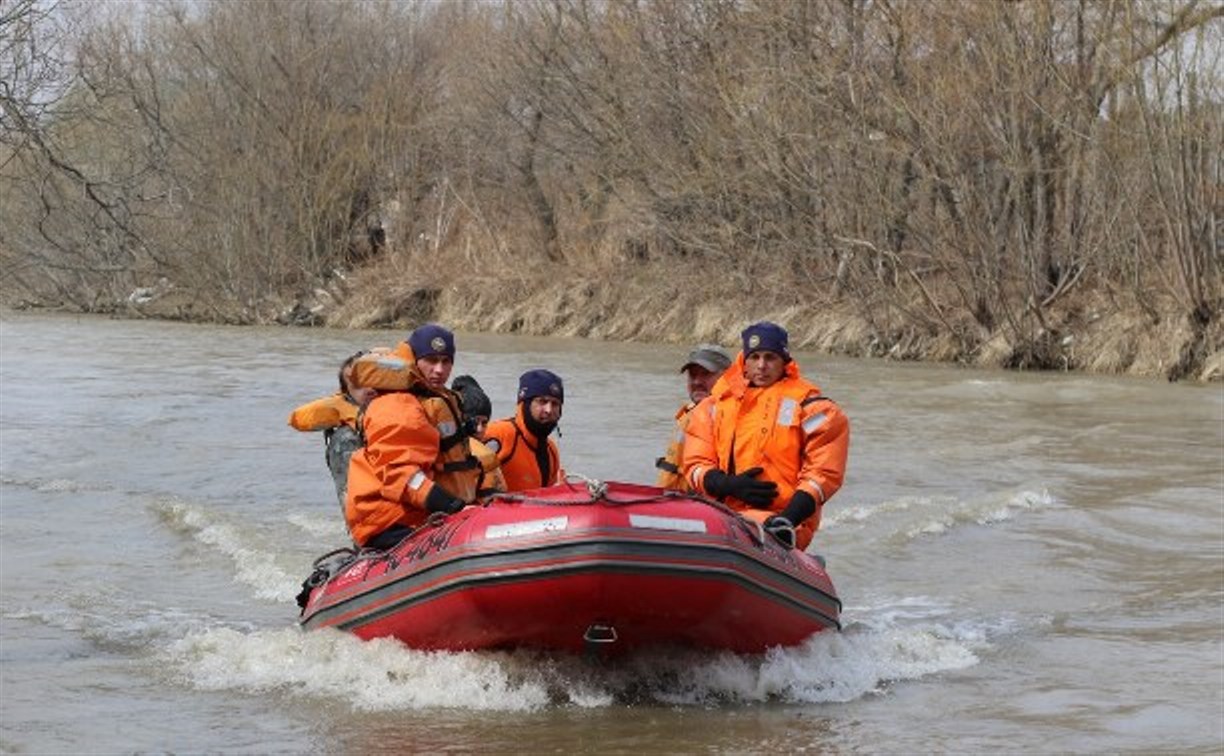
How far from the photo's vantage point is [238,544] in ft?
38.2

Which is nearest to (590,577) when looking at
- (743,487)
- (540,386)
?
(743,487)

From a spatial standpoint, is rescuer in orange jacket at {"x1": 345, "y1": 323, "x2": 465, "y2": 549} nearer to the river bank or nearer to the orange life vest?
the orange life vest

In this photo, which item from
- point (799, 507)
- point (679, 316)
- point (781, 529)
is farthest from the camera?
point (679, 316)

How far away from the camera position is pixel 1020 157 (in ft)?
76.4

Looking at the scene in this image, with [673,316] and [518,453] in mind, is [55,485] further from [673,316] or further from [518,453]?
[673,316]

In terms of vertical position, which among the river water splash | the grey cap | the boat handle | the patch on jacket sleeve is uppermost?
the grey cap

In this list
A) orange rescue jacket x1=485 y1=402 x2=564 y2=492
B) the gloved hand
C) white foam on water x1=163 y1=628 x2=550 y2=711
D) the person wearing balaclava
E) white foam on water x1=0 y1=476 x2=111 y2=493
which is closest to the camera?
white foam on water x1=163 y1=628 x2=550 y2=711

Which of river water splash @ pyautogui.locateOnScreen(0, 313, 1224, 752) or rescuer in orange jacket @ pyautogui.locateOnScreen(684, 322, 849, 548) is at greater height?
rescuer in orange jacket @ pyautogui.locateOnScreen(684, 322, 849, 548)

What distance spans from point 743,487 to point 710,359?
1123 millimetres

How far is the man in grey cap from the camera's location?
8414 millimetres

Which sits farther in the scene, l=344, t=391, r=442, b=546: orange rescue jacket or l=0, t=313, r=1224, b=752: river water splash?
l=344, t=391, r=442, b=546: orange rescue jacket

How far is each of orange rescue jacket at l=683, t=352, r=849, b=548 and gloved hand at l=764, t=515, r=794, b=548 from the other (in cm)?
22

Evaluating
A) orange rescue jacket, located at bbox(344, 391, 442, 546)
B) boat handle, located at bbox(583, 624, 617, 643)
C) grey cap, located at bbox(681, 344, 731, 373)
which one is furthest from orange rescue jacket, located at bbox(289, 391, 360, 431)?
boat handle, located at bbox(583, 624, 617, 643)

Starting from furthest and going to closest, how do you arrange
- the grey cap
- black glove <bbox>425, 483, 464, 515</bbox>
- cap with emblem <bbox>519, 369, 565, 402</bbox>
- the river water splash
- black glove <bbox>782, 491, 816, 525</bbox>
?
1. the grey cap
2. cap with emblem <bbox>519, 369, 565, 402</bbox>
3. black glove <bbox>782, 491, 816, 525</bbox>
4. black glove <bbox>425, 483, 464, 515</bbox>
5. the river water splash
